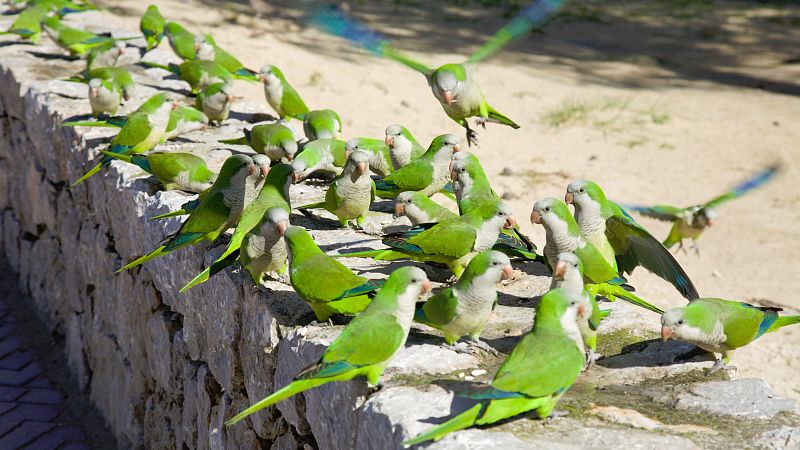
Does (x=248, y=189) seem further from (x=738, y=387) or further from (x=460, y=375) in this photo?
(x=738, y=387)

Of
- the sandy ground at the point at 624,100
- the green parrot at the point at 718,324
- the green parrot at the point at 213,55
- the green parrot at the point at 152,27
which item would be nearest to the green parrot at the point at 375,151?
the sandy ground at the point at 624,100

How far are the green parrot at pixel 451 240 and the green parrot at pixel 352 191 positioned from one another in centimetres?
43

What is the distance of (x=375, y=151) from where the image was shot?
14.8 feet

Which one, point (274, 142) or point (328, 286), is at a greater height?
point (328, 286)

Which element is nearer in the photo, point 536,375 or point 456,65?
point 536,375

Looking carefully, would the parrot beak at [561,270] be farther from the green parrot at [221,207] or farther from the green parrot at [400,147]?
the green parrot at [400,147]

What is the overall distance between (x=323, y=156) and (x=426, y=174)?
0.63 metres

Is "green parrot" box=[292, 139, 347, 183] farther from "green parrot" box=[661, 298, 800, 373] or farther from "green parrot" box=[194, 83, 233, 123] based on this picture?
"green parrot" box=[661, 298, 800, 373]

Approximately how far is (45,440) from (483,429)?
3.62 meters

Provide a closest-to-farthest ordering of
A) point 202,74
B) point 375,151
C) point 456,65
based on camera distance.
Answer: point 375,151
point 456,65
point 202,74

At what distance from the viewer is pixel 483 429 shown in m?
2.45

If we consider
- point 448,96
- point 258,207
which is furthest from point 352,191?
point 448,96

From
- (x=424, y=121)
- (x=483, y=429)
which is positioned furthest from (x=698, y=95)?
(x=483, y=429)

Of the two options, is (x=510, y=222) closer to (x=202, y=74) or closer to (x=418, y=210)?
(x=418, y=210)
